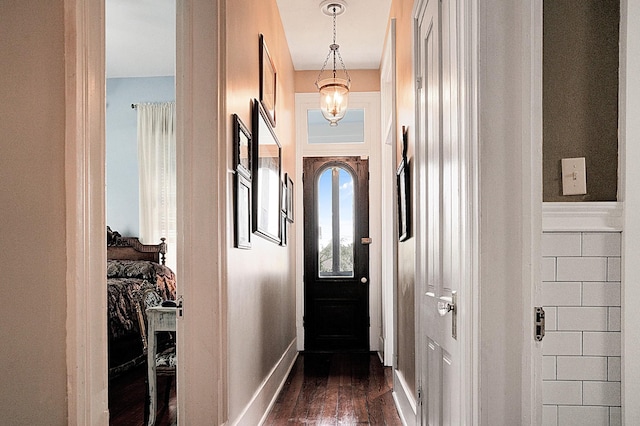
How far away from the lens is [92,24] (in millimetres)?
1478

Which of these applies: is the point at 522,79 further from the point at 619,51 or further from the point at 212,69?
the point at 212,69

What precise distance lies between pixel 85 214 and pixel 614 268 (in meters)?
1.36

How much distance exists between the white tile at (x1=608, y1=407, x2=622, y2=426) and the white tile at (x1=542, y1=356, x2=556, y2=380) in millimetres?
181

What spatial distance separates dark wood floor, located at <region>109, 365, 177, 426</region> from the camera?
3953 mm

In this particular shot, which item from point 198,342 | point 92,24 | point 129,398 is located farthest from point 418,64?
point 129,398

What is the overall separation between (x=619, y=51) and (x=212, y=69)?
5.44ft

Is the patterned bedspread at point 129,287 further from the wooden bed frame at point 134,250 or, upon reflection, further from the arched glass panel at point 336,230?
the arched glass panel at point 336,230

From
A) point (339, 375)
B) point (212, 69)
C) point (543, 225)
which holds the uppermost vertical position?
point (212, 69)

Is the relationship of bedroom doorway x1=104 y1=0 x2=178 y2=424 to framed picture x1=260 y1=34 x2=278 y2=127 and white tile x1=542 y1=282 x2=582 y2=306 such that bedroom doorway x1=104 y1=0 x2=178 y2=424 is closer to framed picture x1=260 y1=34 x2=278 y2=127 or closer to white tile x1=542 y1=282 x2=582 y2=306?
framed picture x1=260 y1=34 x2=278 y2=127

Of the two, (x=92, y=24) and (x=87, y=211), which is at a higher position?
(x=92, y=24)

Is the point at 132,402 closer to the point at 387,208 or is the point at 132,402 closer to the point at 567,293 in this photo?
the point at 387,208

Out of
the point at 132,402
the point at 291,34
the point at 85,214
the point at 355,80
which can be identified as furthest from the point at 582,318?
the point at 355,80

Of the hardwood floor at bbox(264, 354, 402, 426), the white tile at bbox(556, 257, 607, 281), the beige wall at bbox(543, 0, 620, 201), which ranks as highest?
the beige wall at bbox(543, 0, 620, 201)

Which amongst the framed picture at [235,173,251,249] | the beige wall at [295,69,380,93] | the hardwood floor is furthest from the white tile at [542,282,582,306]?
the beige wall at [295,69,380,93]
